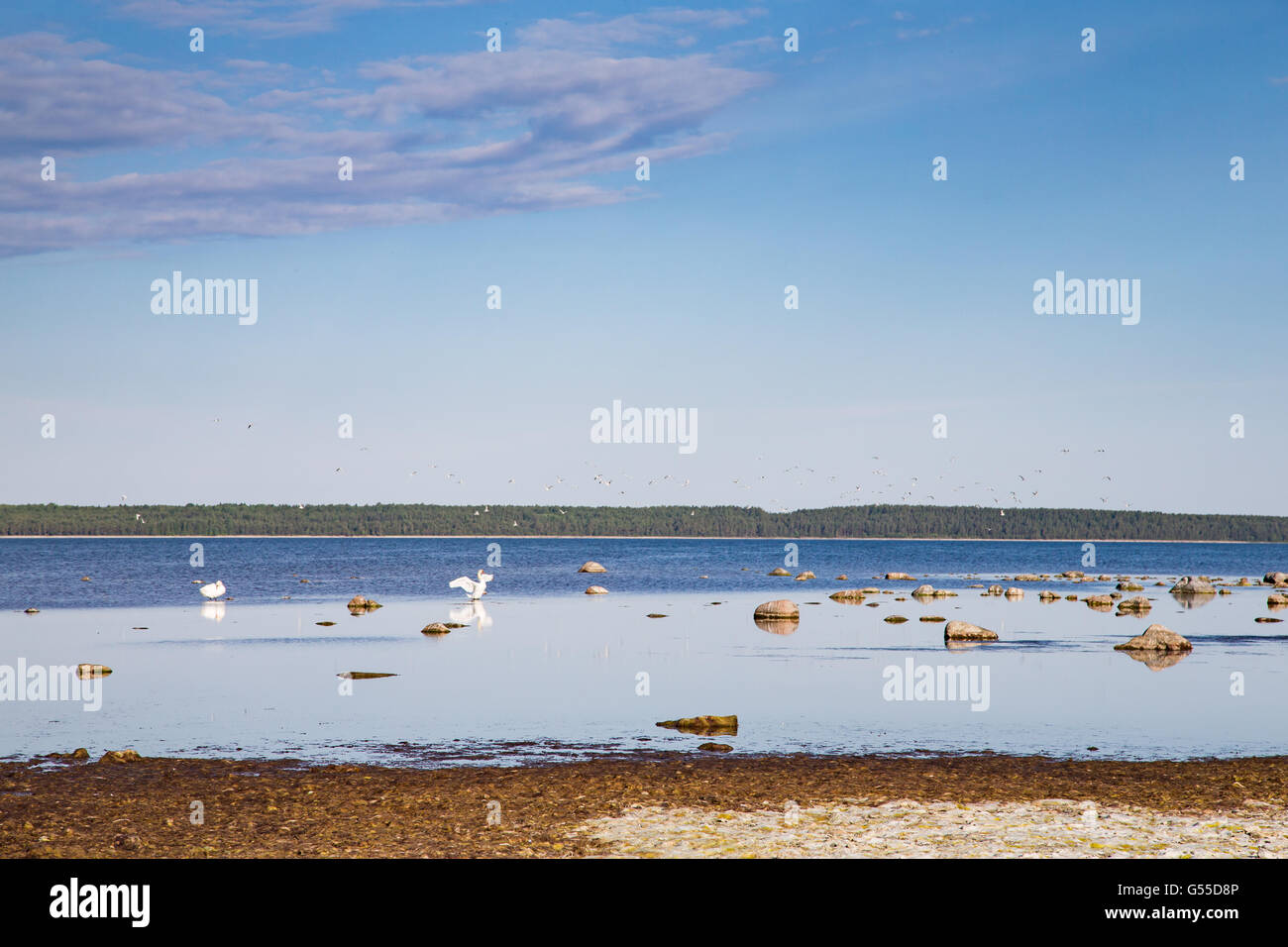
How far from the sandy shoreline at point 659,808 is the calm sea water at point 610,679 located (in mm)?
2317

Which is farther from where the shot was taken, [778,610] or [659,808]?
[778,610]

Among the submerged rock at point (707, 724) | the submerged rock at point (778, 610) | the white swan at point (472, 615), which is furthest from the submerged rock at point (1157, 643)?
the white swan at point (472, 615)

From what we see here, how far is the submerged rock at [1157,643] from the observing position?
42344 mm

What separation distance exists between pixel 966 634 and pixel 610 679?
1791cm

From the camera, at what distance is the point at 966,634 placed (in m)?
46.1

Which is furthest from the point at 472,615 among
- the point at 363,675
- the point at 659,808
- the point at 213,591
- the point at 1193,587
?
the point at 1193,587

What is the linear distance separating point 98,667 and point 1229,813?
30.7m

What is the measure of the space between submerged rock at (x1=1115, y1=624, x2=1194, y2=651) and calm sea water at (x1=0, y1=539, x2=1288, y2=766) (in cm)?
102

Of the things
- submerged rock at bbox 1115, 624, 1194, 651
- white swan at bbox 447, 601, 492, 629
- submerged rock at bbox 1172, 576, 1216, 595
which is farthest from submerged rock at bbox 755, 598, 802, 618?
submerged rock at bbox 1172, 576, 1216, 595

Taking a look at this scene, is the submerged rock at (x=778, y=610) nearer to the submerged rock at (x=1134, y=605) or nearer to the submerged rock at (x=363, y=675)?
the submerged rock at (x=1134, y=605)

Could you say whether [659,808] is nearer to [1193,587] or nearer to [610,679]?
[610,679]

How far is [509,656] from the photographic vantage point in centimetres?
4066

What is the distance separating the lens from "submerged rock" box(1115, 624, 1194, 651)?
42344 millimetres
